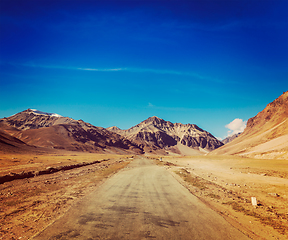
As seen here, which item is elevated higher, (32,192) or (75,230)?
(75,230)

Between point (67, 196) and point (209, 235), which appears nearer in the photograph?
point (209, 235)

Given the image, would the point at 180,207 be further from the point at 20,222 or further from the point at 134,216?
the point at 20,222

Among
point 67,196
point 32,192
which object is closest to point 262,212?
point 67,196

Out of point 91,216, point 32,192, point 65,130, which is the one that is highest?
point 65,130

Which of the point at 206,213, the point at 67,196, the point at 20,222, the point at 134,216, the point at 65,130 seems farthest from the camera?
the point at 65,130

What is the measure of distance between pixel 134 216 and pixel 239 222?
489 centimetres

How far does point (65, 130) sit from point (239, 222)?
673 ft

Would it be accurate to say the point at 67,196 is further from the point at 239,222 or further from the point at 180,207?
the point at 239,222

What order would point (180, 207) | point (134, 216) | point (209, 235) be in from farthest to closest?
1. point (180, 207)
2. point (134, 216)
3. point (209, 235)

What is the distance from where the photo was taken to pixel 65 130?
189500mm

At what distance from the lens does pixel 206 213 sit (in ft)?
27.5

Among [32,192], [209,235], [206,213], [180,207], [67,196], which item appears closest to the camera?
[209,235]

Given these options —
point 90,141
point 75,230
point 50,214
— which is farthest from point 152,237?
point 90,141

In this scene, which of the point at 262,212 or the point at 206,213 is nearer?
the point at 206,213
